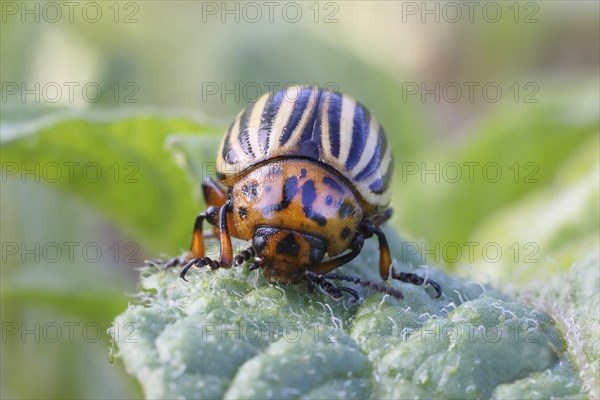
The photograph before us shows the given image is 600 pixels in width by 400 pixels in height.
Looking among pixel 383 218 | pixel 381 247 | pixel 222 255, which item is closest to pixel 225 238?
pixel 222 255

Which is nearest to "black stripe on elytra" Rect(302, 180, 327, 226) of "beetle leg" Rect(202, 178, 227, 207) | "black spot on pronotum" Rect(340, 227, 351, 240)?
"black spot on pronotum" Rect(340, 227, 351, 240)

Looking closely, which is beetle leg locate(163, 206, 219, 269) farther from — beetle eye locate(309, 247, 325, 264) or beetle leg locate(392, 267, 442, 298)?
beetle leg locate(392, 267, 442, 298)

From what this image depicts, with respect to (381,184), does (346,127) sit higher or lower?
higher

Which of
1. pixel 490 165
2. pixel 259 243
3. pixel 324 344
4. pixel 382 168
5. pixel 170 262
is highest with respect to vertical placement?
pixel 382 168

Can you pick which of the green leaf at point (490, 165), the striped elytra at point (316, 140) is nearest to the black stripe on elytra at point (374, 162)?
the striped elytra at point (316, 140)

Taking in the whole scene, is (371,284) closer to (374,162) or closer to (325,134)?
(374,162)

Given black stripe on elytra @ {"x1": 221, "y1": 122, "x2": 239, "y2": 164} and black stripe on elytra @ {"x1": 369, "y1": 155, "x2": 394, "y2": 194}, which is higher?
black stripe on elytra @ {"x1": 221, "y1": 122, "x2": 239, "y2": 164}

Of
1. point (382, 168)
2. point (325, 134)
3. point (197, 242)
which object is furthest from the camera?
point (197, 242)
